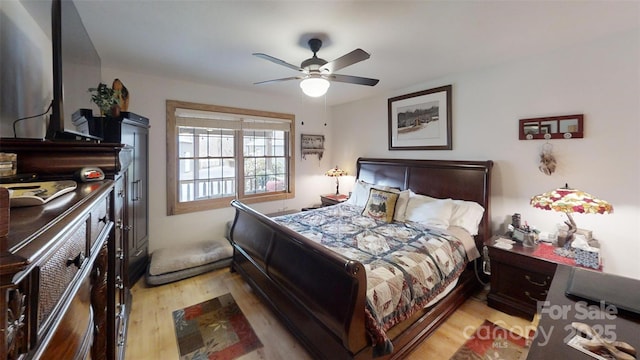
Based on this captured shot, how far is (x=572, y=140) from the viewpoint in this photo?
2494mm

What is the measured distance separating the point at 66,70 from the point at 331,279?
189 cm

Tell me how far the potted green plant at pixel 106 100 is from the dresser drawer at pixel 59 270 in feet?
6.31

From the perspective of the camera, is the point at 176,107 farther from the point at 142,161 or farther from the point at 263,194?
the point at 263,194

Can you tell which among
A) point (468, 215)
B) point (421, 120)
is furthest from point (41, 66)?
point (468, 215)

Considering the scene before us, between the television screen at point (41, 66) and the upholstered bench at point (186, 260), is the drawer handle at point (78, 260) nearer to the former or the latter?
the television screen at point (41, 66)

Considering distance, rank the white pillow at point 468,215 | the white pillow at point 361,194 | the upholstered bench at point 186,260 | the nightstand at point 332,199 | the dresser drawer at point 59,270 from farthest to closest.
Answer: the nightstand at point 332,199 → the white pillow at point 361,194 → the upholstered bench at point 186,260 → the white pillow at point 468,215 → the dresser drawer at point 59,270

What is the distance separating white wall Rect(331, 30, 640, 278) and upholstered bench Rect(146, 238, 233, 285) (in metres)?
3.27

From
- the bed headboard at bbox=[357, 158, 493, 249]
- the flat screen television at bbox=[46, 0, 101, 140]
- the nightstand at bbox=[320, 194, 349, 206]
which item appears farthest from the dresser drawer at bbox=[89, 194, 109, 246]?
the nightstand at bbox=[320, 194, 349, 206]

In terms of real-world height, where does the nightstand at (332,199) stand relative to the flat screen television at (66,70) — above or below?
below

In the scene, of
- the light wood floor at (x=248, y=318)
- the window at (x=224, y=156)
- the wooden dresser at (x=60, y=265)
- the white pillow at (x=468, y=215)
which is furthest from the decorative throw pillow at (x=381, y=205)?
the wooden dresser at (x=60, y=265)

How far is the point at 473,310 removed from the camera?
2531 mm

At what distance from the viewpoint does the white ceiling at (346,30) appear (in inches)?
71.5

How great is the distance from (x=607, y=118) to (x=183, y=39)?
12.6 ft

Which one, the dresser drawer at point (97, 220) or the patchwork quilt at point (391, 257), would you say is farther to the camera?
the patchwork quilt at point (391, 257)
